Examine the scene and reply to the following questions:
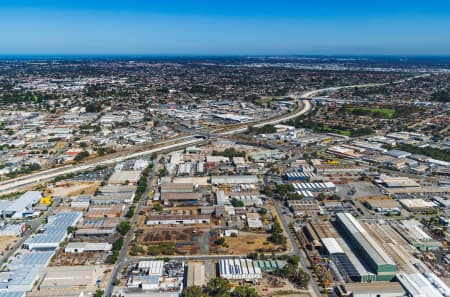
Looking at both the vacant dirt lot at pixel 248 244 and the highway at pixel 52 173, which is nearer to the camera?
the vacant dirt lot at pixel 248 244

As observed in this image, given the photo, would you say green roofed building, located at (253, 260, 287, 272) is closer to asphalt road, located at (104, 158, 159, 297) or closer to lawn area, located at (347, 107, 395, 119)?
asphalt road, located at (104, 158, 159, 297)

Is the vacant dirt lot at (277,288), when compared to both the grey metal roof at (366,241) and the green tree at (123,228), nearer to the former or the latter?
the grey metal roof at (366,241)

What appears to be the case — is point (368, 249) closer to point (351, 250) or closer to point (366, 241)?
A: point (366, 241)

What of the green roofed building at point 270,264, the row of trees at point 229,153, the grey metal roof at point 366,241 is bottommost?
the green roofed building at point 270,264

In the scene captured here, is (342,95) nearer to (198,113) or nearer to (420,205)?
(198,113)

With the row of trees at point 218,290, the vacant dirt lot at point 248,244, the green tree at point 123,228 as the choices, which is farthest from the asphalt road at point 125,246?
the vacant dirt lot at point 248,244

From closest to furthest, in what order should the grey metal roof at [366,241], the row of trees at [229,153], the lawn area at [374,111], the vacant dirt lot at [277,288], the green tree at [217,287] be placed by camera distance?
the green tree at [217,287] < the vacant dirt lot at [277,288] < the grey metal roof at [366,241] < the row of trees at [229,153] < the lawn area at [374,111]

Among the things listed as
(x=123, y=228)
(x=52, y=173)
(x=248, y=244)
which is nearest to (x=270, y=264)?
(x=248, y=244)

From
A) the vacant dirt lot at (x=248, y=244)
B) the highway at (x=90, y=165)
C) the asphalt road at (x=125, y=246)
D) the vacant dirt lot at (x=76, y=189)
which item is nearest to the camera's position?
the asphalt road at (x=125, y=246)

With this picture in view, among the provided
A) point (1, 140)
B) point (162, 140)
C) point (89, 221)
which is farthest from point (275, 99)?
point (89, 221)
